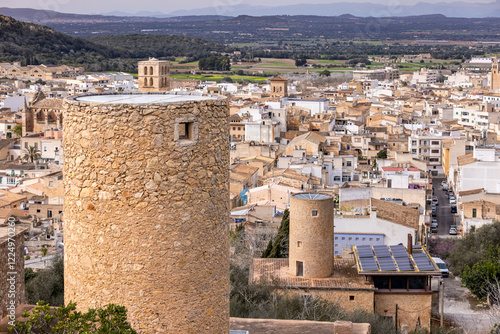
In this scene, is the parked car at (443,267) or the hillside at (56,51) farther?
the hillside at (56,51)

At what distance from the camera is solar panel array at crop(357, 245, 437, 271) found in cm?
1409

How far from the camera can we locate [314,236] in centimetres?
1423

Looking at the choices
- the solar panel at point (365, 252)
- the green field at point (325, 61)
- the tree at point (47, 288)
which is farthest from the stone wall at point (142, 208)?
the green field at point (325, 61)

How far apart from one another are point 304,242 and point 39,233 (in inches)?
413

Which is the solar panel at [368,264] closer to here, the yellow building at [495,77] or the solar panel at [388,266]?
the solar panel at [388,266]

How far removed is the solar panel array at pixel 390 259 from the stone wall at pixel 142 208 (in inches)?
401

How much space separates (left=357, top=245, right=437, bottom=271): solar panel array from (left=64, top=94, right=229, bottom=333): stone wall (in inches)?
401

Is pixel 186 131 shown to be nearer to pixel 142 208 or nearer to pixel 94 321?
pixel 142 208

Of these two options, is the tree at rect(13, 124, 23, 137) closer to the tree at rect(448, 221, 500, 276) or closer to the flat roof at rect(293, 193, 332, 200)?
the tree at rect(448, 221, 500, 276)

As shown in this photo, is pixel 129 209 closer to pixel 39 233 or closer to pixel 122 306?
pixel 122 306

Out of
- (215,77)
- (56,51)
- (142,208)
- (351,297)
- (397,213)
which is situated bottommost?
(351,297)

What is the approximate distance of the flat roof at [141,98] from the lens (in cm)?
432

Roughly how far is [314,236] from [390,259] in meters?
1.67

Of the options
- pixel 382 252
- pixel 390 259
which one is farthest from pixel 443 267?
pixel 390 259
